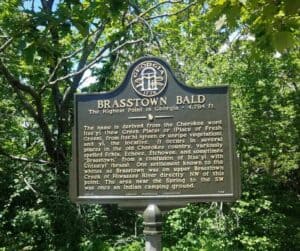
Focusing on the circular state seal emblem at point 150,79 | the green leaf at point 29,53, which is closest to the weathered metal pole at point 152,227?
the circular state seal emblem at point 150,79

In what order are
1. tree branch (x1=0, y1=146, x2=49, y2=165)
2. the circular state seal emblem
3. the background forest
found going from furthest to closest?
tree branch (x1=0, y1=146, x2=49, y2=165), the background forest, the circular state seal emblem

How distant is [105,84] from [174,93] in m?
5.84

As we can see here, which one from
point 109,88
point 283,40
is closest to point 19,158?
point 109,88

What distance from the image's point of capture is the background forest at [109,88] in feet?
35.4

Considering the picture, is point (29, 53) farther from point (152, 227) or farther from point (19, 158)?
point (19, 158)

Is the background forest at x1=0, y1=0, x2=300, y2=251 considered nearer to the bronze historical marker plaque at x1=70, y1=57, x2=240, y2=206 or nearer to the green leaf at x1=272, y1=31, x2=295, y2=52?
the bronze historical marker plaque at x1=70, y1=57, x2=240, y2=206

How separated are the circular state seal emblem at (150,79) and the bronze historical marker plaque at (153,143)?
0.04 feet

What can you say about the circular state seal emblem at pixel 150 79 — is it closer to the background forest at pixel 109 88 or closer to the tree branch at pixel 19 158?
the background forest at pixel 109 88

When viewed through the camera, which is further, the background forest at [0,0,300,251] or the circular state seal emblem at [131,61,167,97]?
the background forest at [0,0,300,251]

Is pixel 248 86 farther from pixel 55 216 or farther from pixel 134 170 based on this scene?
pixel 134 170

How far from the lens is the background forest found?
1080cm

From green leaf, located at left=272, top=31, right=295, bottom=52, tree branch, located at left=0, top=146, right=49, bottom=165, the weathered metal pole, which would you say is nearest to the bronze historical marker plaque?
the weathered metal pole

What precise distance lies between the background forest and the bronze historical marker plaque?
364cm

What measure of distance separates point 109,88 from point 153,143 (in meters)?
5.98
